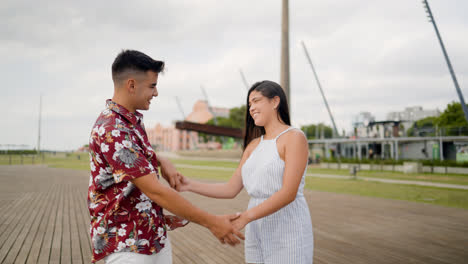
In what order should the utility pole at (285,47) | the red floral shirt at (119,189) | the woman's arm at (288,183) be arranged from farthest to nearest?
the utility pole at (285,47) < the woman's arm at (288,183) < the red floral shirt at (119,189)

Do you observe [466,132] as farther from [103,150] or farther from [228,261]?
[103,150]

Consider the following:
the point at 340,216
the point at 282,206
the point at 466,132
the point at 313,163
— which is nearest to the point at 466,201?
the point at 340,216

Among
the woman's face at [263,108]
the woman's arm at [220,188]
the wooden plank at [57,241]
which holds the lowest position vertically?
the wooden plank at [57,241]

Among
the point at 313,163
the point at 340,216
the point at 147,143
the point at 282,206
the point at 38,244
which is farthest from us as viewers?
the point at 313,163

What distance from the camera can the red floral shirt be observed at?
63.6 inches

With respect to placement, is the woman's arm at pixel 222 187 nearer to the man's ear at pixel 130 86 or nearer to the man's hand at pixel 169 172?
the man's hand at pixel 169 172

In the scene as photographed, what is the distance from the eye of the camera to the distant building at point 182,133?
11906cm

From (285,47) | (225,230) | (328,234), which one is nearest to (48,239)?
(328,234)

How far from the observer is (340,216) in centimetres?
788

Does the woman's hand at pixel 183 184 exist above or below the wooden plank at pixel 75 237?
above

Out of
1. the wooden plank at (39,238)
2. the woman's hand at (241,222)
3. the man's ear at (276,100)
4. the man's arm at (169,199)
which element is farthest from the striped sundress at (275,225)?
the wooden plank at (39,238)

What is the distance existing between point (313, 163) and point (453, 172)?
1760cm

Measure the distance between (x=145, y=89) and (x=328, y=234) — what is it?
5321 millimetres

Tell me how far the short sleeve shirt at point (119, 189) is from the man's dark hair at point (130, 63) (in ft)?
0.64
